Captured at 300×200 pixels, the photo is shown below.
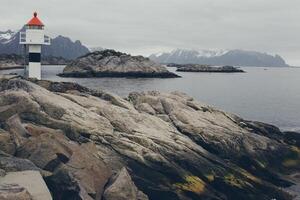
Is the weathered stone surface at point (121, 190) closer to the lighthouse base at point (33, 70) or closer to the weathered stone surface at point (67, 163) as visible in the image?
the weathered stone surface at point (67, 163)

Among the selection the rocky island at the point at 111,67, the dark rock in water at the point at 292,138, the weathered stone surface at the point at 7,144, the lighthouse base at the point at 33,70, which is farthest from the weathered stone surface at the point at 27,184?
the rocky island at the point at 111,67

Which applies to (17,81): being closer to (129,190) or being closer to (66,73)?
(129,190)

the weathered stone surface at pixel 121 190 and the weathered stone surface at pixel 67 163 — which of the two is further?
the weathered stone surface at pixel 121 190

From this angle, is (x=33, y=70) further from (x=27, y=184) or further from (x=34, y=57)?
(x=27, y=184)

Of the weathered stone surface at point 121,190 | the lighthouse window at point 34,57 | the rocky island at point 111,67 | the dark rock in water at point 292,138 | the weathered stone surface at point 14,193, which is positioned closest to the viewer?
the weathered stone surface at point 14,193

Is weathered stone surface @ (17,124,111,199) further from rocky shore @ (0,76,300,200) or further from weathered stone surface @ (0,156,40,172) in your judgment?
weathered stone surface @ (0,156,40,172)

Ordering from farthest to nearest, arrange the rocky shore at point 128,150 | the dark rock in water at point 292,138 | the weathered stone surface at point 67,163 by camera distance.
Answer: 1. the dark rock in water at point 292,138
2. the rocky shore at point 128,150
3. the weathered stone surface at point 67,163

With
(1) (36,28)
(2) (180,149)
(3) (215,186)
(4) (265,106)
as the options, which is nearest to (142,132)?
(2) (180,149)
